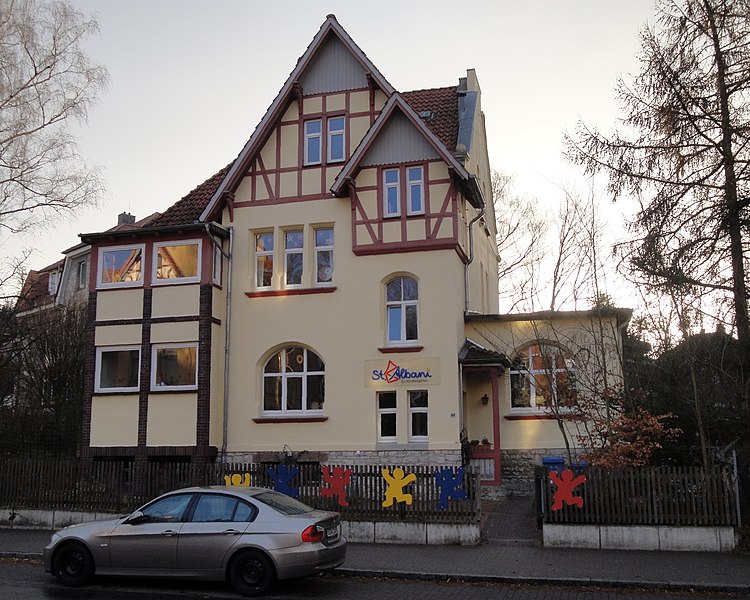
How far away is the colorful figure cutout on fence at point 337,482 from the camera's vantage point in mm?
15641

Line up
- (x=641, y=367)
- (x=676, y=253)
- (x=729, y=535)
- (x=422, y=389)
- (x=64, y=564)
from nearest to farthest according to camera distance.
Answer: (x=64, y=564) → (x=729, y=535) → (x=676, y=253) → (x=641, y=367) → (x=422, y=389)

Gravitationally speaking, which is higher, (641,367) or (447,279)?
(447,279)

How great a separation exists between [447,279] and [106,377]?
33.8ft

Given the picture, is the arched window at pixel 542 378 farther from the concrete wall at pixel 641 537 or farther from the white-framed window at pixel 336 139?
the white-framed window at pixel 336 139

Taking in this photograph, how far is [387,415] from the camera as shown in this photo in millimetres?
21641

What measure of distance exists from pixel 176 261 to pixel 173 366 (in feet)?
10.0

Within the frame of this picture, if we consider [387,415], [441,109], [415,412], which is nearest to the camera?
[415,412]

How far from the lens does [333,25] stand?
23281 millimetres

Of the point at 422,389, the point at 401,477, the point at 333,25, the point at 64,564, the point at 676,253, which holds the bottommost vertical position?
the point at 64,564

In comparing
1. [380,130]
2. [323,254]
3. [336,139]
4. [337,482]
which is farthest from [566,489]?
[336,139]

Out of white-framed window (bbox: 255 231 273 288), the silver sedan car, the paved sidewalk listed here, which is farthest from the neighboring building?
the silver sedan car

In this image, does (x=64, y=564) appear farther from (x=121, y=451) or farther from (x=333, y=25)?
(x=333, y=25)

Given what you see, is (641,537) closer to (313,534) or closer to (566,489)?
(566,489)

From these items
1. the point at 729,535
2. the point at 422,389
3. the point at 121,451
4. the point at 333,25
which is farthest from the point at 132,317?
the point at 729,535
